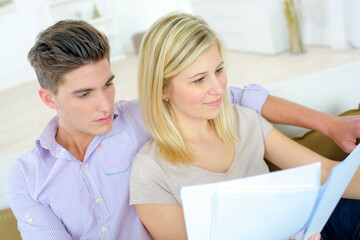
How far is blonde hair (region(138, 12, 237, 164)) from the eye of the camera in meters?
1.26

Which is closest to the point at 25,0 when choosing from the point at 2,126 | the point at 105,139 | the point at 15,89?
the point at 15,89

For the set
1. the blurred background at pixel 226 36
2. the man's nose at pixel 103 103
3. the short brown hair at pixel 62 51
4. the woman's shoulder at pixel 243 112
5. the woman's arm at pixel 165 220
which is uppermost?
the short brown hair at pixel 62 51

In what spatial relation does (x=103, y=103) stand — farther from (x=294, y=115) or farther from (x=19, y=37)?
(x=19, y=37)

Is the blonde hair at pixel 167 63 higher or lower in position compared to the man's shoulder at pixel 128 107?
higher

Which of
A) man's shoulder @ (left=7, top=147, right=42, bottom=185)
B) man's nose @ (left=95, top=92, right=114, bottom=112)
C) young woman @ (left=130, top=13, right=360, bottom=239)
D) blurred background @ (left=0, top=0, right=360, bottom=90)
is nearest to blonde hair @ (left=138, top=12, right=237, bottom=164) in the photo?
young woman @ (left=130, top=13, right=360, bottom=239)

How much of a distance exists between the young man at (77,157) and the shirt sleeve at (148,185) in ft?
0.46

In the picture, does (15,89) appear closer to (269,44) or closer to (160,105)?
(269,44)

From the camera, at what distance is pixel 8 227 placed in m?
1.52

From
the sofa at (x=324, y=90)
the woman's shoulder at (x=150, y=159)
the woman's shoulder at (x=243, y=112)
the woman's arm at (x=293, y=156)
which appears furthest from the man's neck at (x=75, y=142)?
the sofa at (x=324, y=90)

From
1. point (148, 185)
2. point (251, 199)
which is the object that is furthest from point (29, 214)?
point (251, 199)

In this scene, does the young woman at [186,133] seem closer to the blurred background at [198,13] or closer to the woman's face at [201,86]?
the woman's face at [201,86]

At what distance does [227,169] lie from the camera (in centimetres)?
141

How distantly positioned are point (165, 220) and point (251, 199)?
53 cm

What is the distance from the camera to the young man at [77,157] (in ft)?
4.41
